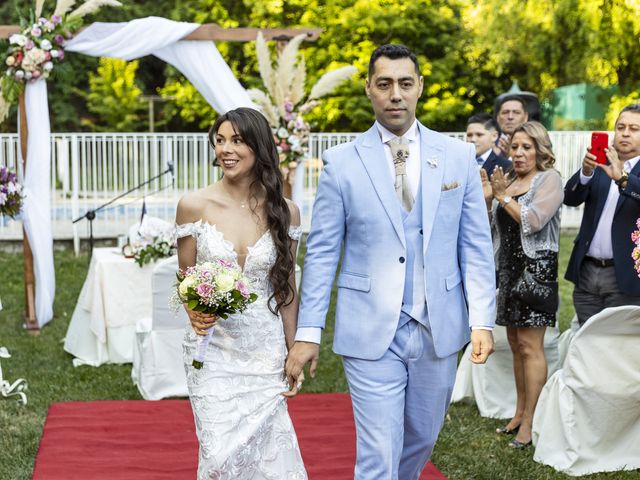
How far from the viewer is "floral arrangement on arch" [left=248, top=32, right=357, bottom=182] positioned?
10562 mm

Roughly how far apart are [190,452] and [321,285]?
2587mm

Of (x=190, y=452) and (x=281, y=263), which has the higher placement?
(x=281, y=263)

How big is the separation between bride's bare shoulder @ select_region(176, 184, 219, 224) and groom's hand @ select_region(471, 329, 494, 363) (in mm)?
1376

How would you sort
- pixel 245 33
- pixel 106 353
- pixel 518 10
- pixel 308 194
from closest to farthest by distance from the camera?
A: pixel 106 353
pixel 245 33
pixel 308 194
pixel 518 10

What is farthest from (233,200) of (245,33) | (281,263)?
(245,33)

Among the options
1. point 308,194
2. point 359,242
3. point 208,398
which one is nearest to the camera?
point 359,242

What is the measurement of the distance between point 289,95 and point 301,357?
280 inches

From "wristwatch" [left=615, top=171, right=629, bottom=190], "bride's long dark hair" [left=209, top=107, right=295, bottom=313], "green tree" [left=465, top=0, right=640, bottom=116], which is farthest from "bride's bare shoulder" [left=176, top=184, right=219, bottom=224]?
"green tree" [left=465, top=0, right=640, bottom=116]

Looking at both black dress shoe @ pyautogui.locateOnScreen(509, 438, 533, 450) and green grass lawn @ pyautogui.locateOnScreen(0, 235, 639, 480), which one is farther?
black dress shoe @ pyautogui.locateOnScreen(509, 438, 533, 450)

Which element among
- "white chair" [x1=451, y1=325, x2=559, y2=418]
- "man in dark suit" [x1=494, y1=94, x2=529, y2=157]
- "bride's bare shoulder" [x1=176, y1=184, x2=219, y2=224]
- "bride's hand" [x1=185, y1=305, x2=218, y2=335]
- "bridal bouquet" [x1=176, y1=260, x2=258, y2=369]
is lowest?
"white chair" [x1=451, y1=325, x2=559, y2=418]

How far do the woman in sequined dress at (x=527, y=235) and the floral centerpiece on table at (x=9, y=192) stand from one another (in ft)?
14.2

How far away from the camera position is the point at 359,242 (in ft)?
12.8

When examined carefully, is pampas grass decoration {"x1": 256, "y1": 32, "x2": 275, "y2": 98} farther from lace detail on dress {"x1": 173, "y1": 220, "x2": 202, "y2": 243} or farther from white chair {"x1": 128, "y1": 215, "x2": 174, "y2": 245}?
lace detail on dress {"x1": 173, "y1": 220, "x2": 202, "y2": 243}

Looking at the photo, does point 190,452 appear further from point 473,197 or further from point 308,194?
point 308,194
